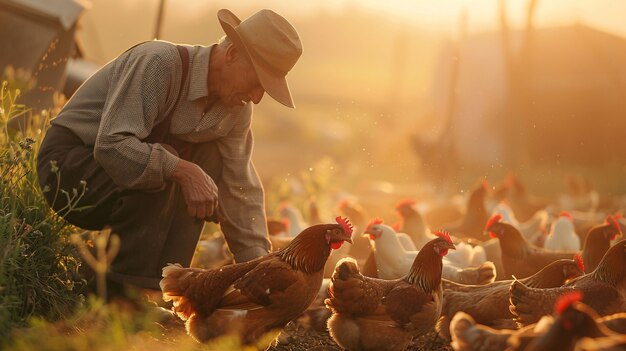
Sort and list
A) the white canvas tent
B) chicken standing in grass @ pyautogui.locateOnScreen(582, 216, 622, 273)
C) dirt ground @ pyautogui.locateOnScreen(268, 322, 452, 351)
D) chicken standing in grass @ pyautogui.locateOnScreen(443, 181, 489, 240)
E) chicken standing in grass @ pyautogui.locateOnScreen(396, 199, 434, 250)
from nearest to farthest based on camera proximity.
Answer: dirt ground @ pyautogui.locateOnScreen(268, 322, 452, 351) → chicken standing in grass @ pyautogui.locateOnScreen(582, 216, 622, 273) → chicken standing in grass @ pyautogui.locateOnScreen(396, 199, 434, 250) → the white canvas tent → chicken standing in grass @ pyautogui.locateOnScreen(443, 181, 489, 240)

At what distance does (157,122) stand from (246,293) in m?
1.08

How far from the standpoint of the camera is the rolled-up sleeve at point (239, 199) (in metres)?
4.88

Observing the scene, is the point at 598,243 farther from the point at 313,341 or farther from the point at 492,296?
the point at 313,341

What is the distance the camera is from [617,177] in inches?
688

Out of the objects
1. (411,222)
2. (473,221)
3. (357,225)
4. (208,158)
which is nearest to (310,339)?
(208,158)

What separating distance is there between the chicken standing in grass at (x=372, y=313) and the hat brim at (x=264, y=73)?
37.4 inches

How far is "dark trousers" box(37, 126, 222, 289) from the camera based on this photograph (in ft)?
14.9

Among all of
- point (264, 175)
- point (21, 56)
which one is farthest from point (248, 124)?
point (264, 175)

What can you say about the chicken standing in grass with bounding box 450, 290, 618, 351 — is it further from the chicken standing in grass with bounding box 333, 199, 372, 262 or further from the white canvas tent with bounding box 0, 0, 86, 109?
the white canvas tent with bounding box 0, 0, 86, 109

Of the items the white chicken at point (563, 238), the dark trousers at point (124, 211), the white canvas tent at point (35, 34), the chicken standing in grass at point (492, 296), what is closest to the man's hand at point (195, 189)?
the dark trousers at point (124, 211)

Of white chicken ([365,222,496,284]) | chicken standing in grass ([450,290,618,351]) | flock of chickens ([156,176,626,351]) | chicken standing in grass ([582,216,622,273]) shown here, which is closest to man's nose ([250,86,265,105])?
flock of chickens ([156,176,626,351])

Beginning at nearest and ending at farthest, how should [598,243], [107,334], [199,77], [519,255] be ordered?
[107,334]
[199,77]
[598,243]
[519,255]

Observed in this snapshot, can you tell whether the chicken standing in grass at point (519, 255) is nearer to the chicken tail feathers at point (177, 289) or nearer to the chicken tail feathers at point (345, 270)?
the chicken tail feathers at point (345, 270)

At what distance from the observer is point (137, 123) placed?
172 inches
